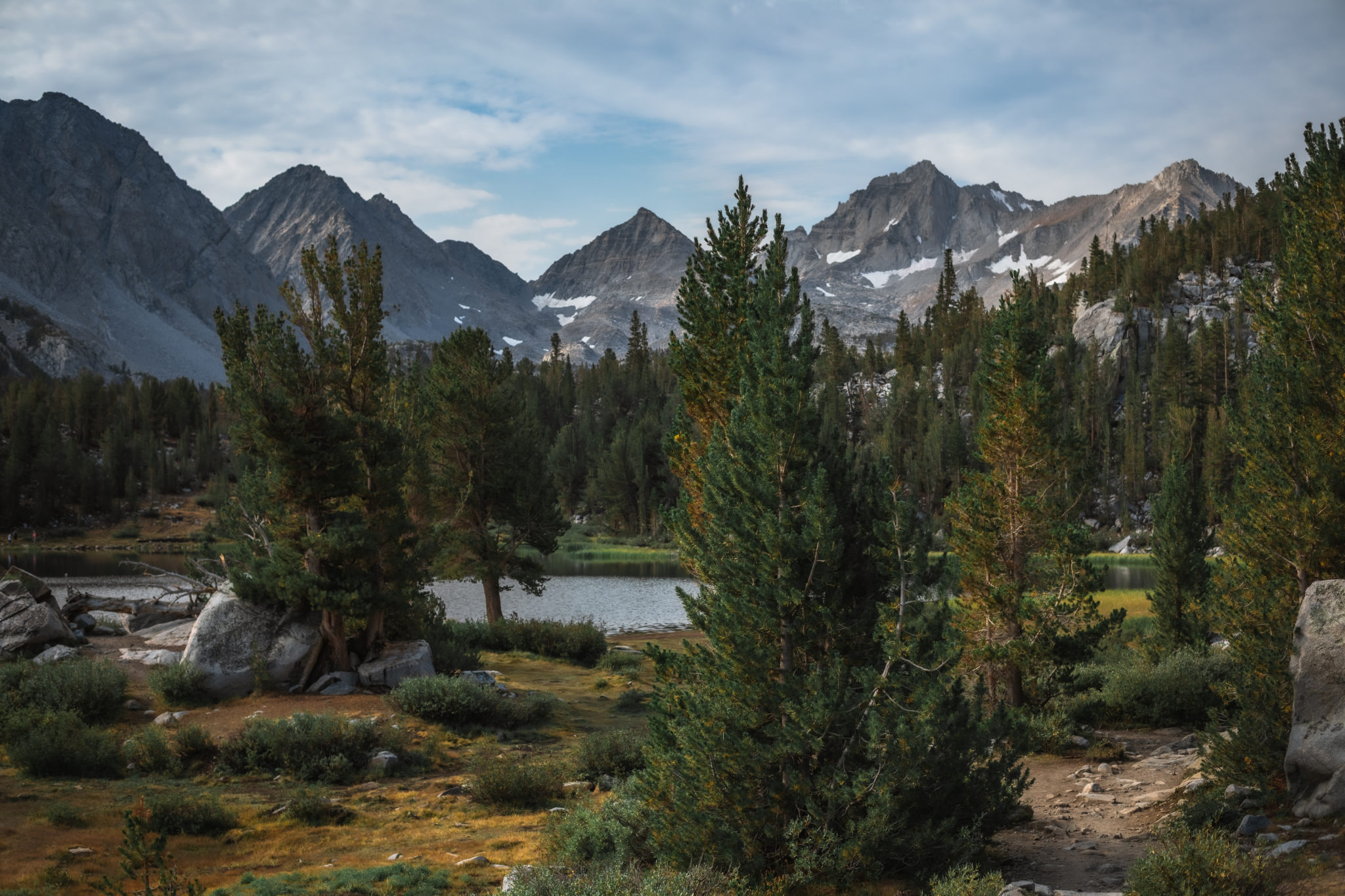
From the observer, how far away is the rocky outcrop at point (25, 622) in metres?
21.6

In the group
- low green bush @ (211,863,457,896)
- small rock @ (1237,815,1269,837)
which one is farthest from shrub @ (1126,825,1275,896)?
low green bush @ (211,863,457,896)

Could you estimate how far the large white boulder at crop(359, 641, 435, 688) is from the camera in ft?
66.8

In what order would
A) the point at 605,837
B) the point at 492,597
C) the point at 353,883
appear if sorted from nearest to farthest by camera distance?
the point at 353,883, the point at 605,837, the point at 492,597

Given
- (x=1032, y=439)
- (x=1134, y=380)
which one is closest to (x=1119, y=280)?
(x=1134, y=380)

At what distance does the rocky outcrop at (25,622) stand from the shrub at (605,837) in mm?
18643

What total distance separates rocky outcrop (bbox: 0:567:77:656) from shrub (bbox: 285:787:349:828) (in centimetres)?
1344

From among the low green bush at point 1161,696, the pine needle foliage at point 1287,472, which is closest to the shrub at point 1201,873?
the pine needle foliage at point 1287,472

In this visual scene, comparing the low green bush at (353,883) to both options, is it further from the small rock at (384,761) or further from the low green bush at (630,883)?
the small rock at (384,761)

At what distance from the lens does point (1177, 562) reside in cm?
2200

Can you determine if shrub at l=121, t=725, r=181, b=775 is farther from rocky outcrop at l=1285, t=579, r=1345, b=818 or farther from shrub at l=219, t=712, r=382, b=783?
rocky outcrop at l=1285, t=579, r=1345, b=818

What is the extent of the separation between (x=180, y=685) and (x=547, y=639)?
12567 millimetres

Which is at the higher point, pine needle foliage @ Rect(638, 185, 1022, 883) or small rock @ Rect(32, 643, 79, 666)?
pine needle foliage @ Rect(638, 185, 1022, 883)

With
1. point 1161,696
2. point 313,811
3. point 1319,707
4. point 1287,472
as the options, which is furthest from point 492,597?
point 1319,707

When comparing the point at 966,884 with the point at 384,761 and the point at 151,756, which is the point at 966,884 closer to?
the point at 384,761
